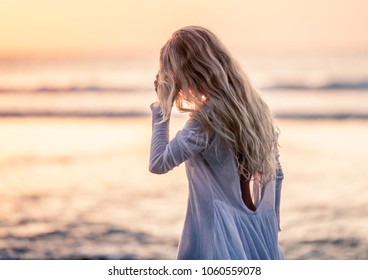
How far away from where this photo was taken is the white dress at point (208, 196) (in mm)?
2787

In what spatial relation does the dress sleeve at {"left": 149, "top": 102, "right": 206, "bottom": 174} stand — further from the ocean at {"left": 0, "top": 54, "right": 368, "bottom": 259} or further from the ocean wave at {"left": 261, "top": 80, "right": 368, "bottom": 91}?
the ocean wave at {"left": 261, "top": 80, "right": 368, "bottom": 91}

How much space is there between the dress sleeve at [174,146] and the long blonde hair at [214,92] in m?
0.04

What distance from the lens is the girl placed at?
2.80 meters

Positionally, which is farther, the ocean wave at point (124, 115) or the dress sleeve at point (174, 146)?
the ocean wave at point (124, 115)

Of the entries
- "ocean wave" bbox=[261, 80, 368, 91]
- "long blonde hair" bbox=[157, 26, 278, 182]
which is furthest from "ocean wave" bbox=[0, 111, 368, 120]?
"long blonde hair" bbox=[157, 26, 278, 182]

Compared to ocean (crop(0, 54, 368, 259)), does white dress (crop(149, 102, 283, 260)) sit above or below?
below

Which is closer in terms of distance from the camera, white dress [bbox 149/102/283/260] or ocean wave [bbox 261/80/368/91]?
white dress [bbox 149/102/283/260]

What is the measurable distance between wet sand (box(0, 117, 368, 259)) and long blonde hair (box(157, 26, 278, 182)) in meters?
2.50

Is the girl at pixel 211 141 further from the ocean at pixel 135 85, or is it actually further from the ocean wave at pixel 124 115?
the ocean wave at pixel 124 115

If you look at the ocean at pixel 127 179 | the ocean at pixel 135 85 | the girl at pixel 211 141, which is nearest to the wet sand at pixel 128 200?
the ocean at pixel 127 179

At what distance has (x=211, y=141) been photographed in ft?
9.25

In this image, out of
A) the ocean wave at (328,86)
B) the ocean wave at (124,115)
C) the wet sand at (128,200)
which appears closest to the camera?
the wet sand at (128,200)

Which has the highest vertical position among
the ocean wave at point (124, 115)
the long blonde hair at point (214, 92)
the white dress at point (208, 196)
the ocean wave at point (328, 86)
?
the ocean wave at point (328, 86)

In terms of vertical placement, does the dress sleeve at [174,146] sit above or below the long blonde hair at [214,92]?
below
